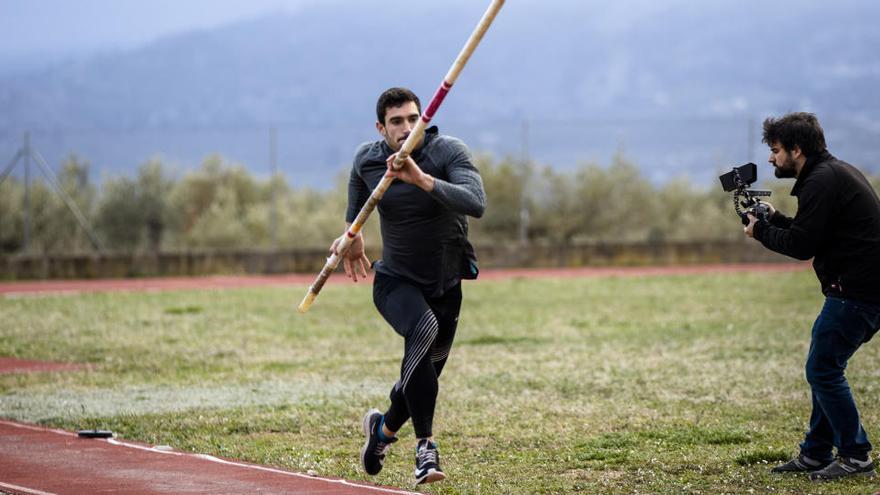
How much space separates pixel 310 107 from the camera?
158 meters

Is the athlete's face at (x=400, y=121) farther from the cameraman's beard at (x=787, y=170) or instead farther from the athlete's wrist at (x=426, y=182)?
the cameraman's beard at (x=787, y=170)

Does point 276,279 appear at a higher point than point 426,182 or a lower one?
lower

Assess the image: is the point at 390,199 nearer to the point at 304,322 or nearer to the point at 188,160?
the point at 304,322

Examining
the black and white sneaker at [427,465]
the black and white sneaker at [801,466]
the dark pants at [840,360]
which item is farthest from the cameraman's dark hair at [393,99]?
the black and white sneaker at [801,466]

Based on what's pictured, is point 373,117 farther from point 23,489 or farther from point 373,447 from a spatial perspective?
point 23,489

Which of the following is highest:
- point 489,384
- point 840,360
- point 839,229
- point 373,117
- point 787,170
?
point 373,117

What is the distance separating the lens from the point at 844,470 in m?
8.09

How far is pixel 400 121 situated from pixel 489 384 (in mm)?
5001

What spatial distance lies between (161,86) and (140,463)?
184059 millimetres

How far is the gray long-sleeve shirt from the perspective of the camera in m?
8.15

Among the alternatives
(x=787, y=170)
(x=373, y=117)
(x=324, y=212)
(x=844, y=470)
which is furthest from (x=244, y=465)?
(x=373, y=117)

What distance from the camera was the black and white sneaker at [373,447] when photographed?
8.30 m

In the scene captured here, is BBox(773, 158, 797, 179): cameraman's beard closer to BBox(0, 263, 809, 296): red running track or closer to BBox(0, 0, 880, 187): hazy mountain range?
BBox(0, 0, 880, 187): hazy mountain range

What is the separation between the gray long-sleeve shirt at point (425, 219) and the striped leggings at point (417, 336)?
0.08m
